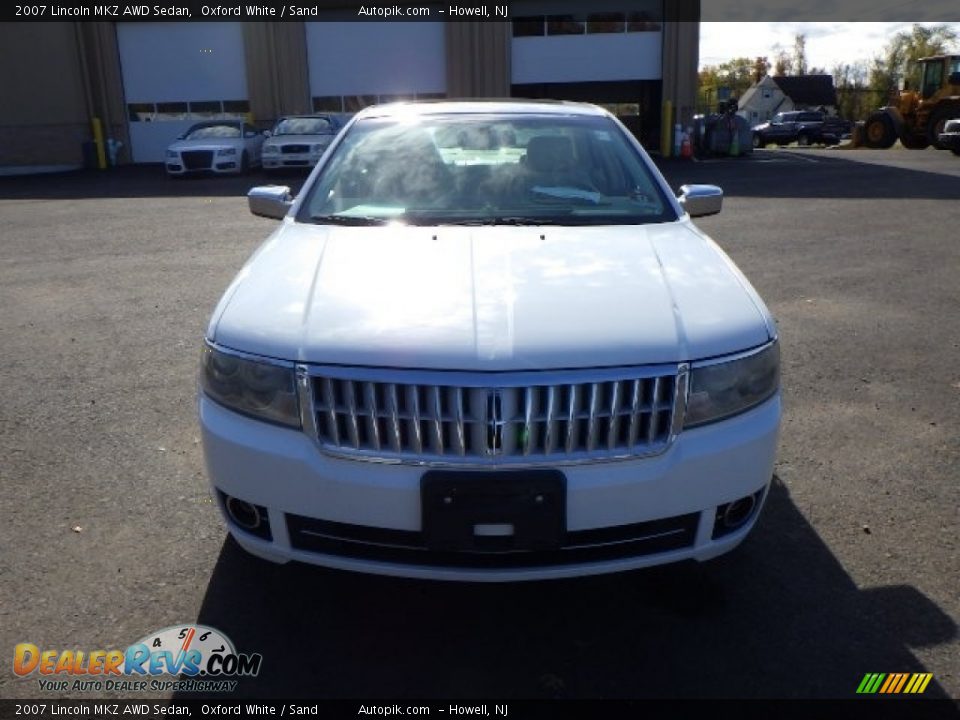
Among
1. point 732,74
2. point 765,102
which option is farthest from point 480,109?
point 732,74

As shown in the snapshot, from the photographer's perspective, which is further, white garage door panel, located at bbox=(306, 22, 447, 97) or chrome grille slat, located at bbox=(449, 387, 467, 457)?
white garage door panel, located at bbox=(306, 22, 447, 97)

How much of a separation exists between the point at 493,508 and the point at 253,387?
2.70 ft

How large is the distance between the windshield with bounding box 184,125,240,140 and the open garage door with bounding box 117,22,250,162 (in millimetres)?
8495

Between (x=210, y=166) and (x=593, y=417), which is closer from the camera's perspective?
(x=593, y=417)

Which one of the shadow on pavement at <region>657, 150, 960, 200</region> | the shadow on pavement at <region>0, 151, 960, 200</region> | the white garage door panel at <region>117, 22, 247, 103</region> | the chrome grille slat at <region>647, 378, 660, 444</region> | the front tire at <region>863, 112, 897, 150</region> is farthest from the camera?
the front tire at <region>863, 112, 897, 150</region>

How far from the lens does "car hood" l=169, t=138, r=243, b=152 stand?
790 inches

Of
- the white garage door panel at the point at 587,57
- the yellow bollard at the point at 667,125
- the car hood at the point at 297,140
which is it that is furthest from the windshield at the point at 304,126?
the yellow bollard at the point at 667,125

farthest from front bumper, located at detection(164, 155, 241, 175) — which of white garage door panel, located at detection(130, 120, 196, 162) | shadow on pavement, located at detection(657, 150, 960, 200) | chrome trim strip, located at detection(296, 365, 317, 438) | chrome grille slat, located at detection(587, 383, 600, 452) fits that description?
chrome grille slat, located at detection(587, 383, 600, 452)

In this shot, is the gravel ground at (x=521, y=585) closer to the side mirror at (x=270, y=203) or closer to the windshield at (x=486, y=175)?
the side mirror at (x=270, y=203)

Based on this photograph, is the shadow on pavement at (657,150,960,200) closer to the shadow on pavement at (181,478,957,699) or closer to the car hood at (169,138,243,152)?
the car hood at (169,138,243,152)

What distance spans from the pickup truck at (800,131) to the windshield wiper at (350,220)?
151ft

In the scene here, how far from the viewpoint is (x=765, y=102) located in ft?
253

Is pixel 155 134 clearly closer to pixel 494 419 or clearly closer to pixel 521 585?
pixel 521 585

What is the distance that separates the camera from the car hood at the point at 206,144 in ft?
65.9
